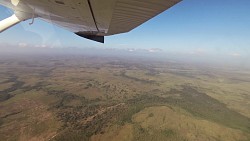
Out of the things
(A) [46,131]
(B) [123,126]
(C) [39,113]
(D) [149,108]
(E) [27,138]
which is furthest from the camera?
(D) [149,108]

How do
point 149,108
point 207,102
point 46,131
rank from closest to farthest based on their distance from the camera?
1. point 46,131
2. point 149,108
3. point 207,102

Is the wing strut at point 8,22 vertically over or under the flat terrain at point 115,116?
over

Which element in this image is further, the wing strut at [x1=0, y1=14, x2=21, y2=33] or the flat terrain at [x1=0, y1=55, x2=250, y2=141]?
the flat terrain at [x1=0, y1=55, x2=250, y2=141]

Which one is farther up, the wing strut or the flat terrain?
the wing strut

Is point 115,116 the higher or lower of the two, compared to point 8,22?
lower

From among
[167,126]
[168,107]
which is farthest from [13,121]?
[168,107]

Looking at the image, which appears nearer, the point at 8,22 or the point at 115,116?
the point at 8,22

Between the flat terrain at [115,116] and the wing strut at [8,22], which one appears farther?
the flat terrain at [115,116]

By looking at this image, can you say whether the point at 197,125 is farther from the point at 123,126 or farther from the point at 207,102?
the point at 207,102

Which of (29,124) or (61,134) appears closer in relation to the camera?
(61,134)
